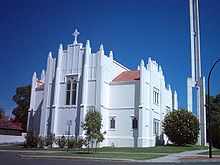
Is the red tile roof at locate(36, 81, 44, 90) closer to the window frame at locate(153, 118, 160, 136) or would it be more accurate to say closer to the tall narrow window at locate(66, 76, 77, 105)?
the tall narrow window at locate(66, 76, 77, 105)

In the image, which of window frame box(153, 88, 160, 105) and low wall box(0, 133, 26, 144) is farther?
low wall box(0, 133, 26, 144)

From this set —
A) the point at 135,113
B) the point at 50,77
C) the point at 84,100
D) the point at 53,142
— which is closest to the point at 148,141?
the point at 135,113

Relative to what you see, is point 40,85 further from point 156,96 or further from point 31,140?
point 156,96

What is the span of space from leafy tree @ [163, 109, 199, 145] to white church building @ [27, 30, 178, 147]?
2.55 metres

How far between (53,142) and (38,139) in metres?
2.84

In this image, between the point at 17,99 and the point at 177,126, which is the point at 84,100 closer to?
the point at 177,126

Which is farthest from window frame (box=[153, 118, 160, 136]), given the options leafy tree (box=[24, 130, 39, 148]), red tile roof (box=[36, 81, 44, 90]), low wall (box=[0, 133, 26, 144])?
low wall (box=[0, 133, 26, 144])

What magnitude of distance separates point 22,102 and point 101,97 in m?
37.2

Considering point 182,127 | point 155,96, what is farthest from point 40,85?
point 182,127

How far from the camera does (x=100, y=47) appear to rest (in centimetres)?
4347

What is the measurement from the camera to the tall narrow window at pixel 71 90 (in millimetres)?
44156

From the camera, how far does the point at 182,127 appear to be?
147 feet

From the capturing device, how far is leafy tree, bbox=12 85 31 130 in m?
70.8

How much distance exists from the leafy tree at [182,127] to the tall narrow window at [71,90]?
14.2 m
